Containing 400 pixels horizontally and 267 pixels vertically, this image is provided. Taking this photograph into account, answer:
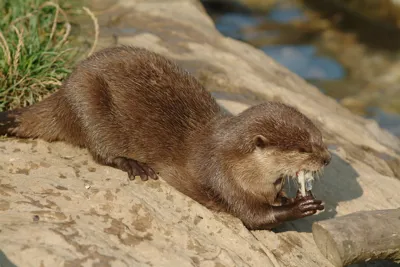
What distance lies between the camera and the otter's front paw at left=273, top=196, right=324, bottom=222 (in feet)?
11.8

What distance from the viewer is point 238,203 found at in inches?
143

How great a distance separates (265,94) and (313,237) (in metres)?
1.74

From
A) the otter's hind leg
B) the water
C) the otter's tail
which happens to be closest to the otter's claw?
the otter's hind leg

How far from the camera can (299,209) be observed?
359cm

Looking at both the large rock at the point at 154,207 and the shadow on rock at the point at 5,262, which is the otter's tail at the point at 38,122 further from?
the shadow on rock at the point at 5,262

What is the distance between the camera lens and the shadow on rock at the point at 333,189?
13.0 feet

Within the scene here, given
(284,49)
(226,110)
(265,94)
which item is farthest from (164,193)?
(284,49)

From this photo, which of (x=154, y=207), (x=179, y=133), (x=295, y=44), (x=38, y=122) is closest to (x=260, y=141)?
(x=179, y=133)

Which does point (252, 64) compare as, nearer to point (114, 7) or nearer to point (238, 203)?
point (114, 7)

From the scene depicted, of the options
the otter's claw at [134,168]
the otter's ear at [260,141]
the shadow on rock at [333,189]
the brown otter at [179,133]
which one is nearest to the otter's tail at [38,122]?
the brown otter at [179,133]

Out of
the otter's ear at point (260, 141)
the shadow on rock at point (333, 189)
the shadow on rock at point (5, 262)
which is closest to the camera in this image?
the shadow on rock at point (5, 262)

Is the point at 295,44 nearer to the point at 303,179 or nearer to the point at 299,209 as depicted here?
the point at 303,179

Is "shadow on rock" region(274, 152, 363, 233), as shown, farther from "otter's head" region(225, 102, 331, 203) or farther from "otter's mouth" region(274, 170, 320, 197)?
"otter's head" region(225, 102, 331, 203)

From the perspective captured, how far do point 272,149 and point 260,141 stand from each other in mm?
66
